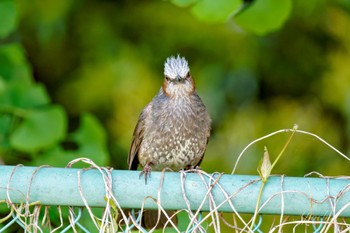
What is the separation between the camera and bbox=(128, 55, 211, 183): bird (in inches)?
145

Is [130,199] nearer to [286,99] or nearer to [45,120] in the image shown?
[45,120]

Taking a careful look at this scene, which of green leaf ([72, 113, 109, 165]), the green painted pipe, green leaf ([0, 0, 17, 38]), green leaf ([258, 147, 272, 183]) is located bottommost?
green leaf ([72, 113, 109, 165])

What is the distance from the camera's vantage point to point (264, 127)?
523 cm

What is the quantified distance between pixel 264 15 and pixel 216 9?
0.37m

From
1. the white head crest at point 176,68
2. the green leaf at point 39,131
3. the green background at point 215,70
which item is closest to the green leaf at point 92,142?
the green leaf at point 39,131

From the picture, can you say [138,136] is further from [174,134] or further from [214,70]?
[214,70]

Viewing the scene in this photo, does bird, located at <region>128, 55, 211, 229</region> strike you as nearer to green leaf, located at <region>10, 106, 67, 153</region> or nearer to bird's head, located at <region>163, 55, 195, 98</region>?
bird's head, located at <region>163, 55, 195, 98</region>


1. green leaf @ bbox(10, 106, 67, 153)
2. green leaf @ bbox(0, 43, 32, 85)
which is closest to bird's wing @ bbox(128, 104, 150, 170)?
green leaf @ bbox(10, 106, 67, 153)

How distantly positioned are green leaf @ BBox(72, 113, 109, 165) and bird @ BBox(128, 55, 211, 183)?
0.23 meters

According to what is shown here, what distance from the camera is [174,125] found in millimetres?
3695

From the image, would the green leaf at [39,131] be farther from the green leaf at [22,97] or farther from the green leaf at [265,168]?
the green leaf at [265,168]

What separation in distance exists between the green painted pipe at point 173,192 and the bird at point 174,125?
151 cm

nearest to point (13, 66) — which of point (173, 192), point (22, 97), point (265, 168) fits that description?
point (22, 97)

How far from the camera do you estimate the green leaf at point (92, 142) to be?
3959 millimetres
